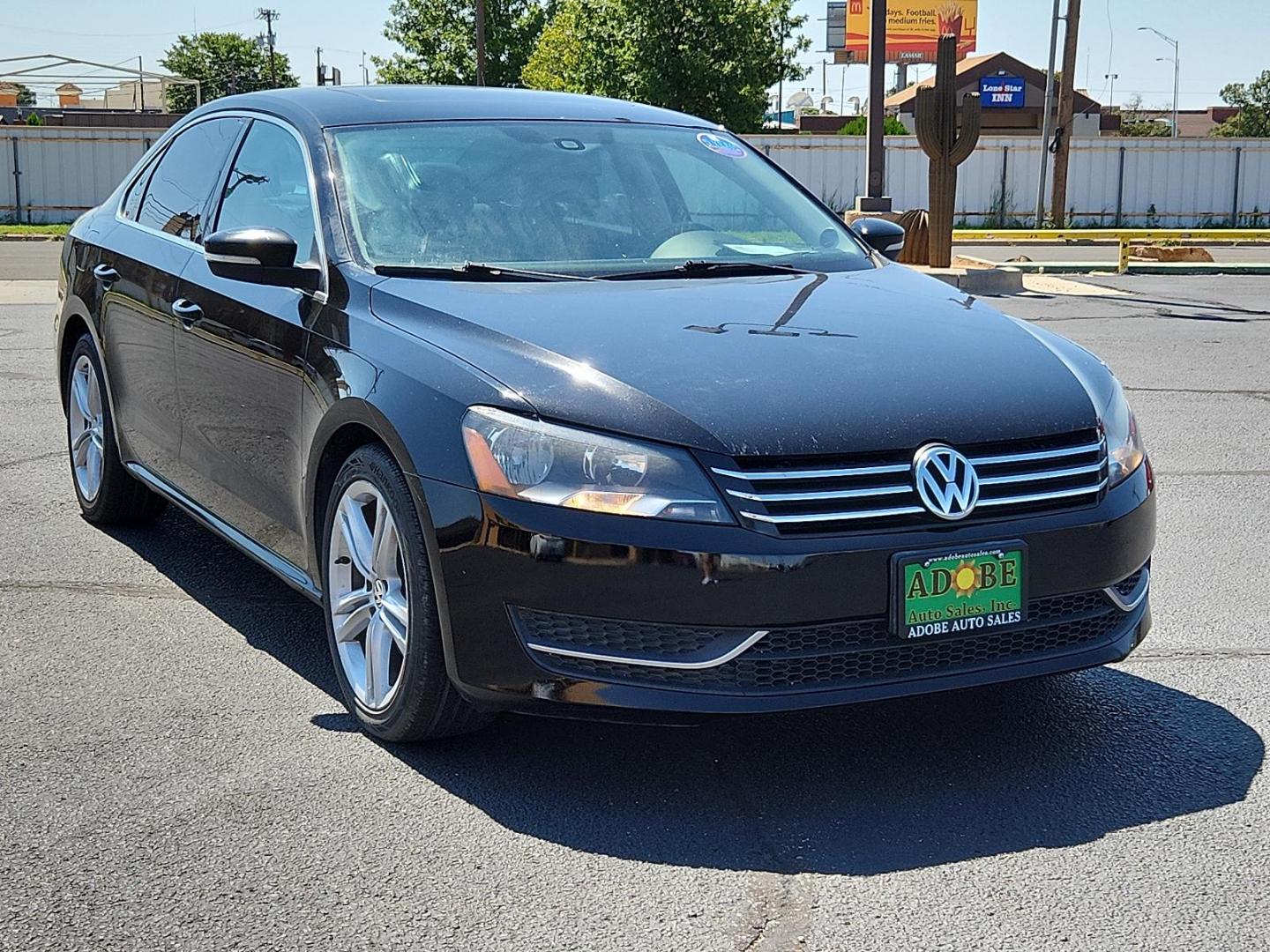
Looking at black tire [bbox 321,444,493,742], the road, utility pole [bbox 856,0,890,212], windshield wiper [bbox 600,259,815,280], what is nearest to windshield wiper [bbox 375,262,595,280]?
windshield wiper [bbox 600,259,815,280]

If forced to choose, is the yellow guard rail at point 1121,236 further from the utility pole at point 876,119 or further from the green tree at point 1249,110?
the green tree at point 1249,110

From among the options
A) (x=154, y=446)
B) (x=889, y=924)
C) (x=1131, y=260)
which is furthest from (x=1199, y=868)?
(x=1131, y=260)

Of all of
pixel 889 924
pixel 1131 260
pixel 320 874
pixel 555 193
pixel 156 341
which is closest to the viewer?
pixel 889 924

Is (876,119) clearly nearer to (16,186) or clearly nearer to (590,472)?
(590,472)

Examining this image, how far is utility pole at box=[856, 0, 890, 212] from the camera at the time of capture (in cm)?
2102

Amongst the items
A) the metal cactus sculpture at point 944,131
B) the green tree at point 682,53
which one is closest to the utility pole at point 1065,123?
the green tree at point 682,53

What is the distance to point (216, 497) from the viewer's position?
4949 millimetres

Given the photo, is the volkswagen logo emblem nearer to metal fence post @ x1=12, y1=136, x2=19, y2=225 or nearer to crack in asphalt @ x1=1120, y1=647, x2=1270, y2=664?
crack in asphalt @ x1=1120, y1=647, x2=1270, y2=664

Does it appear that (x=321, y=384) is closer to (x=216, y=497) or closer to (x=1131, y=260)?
(x=216, y=497)

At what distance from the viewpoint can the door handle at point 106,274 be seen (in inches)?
226

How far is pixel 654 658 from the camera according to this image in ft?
11.2

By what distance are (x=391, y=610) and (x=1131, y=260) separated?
2206cm

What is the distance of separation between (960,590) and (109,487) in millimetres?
3823

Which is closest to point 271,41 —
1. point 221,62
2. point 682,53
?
point 221,62
